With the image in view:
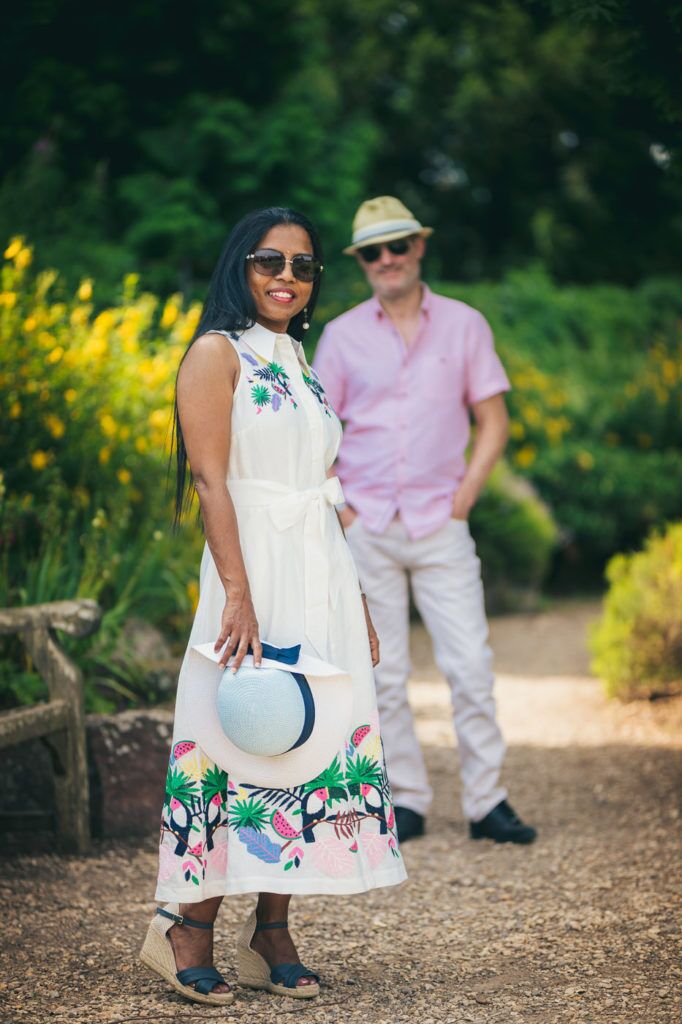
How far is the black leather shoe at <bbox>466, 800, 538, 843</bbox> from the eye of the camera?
4.11m

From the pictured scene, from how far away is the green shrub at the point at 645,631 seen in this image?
5906 millimetres

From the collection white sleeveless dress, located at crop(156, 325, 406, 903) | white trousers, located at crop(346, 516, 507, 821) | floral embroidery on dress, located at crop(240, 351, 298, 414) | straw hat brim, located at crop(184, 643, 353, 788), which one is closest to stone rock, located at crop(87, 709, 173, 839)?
white trousers, located at crop(346, 516, 507, 821)

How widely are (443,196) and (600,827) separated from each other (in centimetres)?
1638

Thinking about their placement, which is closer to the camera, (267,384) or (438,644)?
(267,384)

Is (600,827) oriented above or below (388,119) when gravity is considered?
below

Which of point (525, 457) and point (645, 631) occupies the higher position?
point (525, 457)

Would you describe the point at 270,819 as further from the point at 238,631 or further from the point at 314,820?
the point at 238,631

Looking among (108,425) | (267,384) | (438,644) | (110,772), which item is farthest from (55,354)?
(267,384)

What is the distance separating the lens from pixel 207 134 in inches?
353

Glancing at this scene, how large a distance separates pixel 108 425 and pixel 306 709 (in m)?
2.71

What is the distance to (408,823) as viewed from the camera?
4.23 metres

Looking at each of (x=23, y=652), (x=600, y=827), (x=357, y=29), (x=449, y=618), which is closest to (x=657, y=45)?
(x=449, y=618)

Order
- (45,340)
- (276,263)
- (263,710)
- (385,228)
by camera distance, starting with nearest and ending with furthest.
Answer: (263,710)
(276,263)
(385,228)
(45,340)

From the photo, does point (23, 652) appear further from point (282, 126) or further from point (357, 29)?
point (357, 29)
